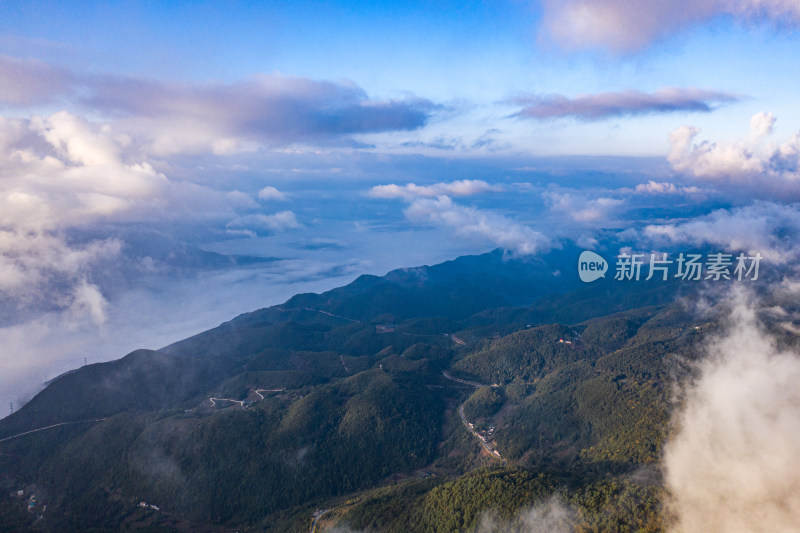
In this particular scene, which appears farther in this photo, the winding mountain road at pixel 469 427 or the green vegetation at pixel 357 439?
the winding mountain road at pixel 469 427

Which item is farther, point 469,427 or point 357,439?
point 469,427

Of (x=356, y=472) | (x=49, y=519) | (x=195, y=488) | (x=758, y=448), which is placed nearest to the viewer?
(x=758, y=448)

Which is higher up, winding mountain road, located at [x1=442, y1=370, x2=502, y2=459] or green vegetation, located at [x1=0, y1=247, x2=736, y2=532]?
green vegetation, located at [x1=0, y1=247, x2=736, y2=532]

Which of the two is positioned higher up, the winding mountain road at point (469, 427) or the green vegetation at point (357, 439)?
the green vegetation at point (357, 439)

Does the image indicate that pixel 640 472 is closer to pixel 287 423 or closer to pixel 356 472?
pixel 356 472

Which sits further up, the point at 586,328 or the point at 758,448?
the point at 758,448

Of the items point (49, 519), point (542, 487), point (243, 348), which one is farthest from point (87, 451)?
point (542, 487)

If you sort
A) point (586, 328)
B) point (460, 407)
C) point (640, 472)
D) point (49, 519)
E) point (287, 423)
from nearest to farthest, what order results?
point (640, 472) → point (49, 519) → point (287, 423) → point (460, 407) → point (586, 328)

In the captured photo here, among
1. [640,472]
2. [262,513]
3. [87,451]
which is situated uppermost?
[640,472]

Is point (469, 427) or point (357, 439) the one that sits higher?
point (357, 439)

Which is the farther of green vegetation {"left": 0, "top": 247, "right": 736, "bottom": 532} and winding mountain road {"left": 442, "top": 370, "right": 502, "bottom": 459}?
winding mountain road {"left": 442, "top": 370, "right": 502, "bottom": 459}

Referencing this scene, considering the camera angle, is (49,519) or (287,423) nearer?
(49,519)
